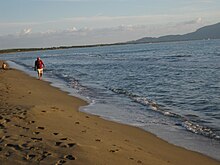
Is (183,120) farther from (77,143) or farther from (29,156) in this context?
(29,156)

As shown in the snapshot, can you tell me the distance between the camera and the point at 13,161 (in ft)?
21.2

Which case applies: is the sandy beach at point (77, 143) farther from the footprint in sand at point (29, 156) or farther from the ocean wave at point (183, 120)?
the ocean wave at point (183, 120)

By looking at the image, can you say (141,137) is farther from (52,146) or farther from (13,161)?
(13,161)

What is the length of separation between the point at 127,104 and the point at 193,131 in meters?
5.77

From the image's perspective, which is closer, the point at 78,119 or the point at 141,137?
the point at 141,137

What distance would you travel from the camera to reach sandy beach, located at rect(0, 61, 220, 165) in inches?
266

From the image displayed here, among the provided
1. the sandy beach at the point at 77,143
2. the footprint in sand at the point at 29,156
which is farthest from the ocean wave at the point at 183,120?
the footprint in sand at the point at 29,156

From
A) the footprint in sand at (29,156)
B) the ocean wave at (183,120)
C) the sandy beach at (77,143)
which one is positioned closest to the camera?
the footprint in sand at (29,156)

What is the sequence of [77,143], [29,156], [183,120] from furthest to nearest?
[183,120]
[77,143]
[29,156]

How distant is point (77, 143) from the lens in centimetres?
771

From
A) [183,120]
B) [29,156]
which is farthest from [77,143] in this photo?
[183,120]

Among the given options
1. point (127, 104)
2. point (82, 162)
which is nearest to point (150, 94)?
point (127, 104)

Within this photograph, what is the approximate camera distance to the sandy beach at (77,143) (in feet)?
22.1

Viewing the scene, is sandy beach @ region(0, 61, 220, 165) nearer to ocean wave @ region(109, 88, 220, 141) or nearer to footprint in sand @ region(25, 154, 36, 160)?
footprint in sand @ region(25, 154, 36, 160)
